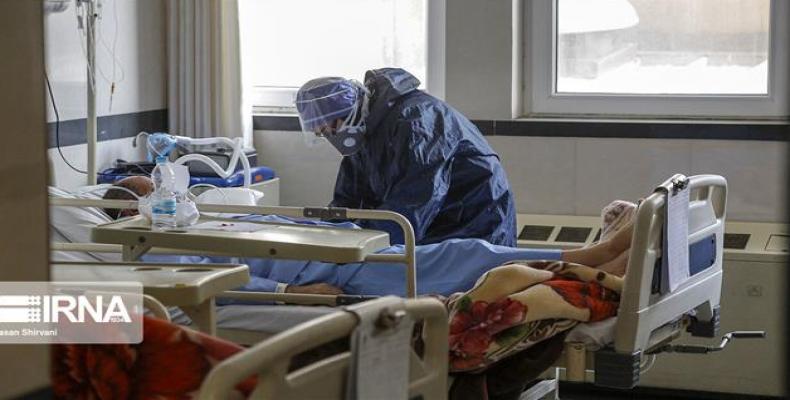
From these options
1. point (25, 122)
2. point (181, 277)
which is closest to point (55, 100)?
point (181, 277)

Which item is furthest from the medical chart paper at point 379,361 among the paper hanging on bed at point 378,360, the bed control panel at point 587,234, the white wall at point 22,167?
the bed control panel at point 587,234

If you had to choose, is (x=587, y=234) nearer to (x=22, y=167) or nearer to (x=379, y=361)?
(x=379, y=361)

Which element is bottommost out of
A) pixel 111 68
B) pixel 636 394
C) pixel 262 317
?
pixel 636 394

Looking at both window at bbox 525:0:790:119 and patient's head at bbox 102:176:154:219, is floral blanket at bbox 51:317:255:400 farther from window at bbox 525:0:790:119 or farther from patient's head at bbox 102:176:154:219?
window at bbox 525:0:790:119

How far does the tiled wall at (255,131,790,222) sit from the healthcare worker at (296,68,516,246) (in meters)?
0.79

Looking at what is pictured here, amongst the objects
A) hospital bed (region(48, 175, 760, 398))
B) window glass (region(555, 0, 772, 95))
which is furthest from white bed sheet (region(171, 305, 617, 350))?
window glass (region(555, 0, 772, 95))

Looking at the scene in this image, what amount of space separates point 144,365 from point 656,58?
11.6ft

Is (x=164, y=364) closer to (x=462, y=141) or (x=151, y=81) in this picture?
(x=462, y=141)

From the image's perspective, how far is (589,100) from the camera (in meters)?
4.88

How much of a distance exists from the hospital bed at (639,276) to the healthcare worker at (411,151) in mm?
551

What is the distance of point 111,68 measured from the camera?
462cm

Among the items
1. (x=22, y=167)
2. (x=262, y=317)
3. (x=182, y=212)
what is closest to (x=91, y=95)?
(x=182, y=212)

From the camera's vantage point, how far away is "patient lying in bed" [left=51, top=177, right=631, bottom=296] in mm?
3264

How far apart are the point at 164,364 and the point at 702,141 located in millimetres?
3367
